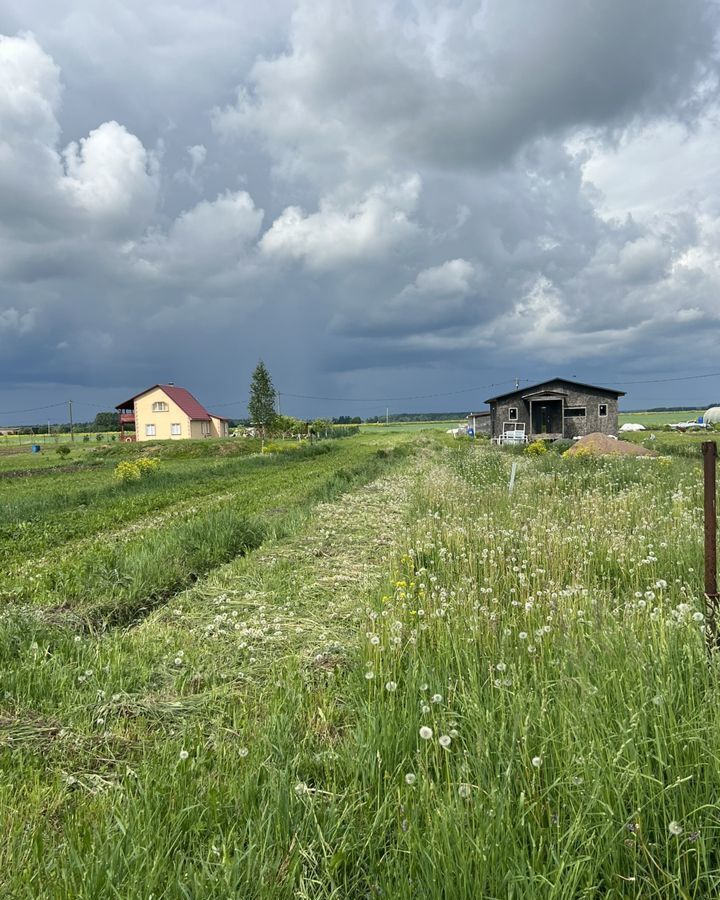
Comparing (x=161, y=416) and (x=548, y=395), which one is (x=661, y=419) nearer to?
(x=548, y=395)

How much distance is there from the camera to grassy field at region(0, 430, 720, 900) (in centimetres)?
213

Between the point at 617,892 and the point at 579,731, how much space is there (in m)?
0.69

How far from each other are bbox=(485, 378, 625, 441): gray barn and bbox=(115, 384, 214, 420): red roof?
43.4m

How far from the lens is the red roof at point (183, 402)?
2917 inches

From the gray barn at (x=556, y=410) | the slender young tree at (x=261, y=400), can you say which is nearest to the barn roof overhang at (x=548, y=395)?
the gray barn at (x=556, y=410)

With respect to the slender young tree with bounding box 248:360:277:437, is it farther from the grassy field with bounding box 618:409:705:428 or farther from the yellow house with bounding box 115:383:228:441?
the grassy field with bounding box 618:409:705:428

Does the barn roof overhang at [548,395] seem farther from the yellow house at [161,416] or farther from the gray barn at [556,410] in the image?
the yellow house at [161,416]

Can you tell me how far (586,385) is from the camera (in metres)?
48.8

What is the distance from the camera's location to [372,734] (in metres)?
2.87

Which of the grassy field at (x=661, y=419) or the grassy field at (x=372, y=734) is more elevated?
the grassy field at (x=661, y=419)

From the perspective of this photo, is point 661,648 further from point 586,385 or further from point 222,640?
point 586,385

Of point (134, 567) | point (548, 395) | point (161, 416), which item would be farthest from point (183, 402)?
point (134, 567)

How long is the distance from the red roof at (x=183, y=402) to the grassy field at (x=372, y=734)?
233 feet

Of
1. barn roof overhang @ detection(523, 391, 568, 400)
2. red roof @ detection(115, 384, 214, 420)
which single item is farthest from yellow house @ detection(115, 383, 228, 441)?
barn roof overhang @ detection(523, 391, 568, 400)
